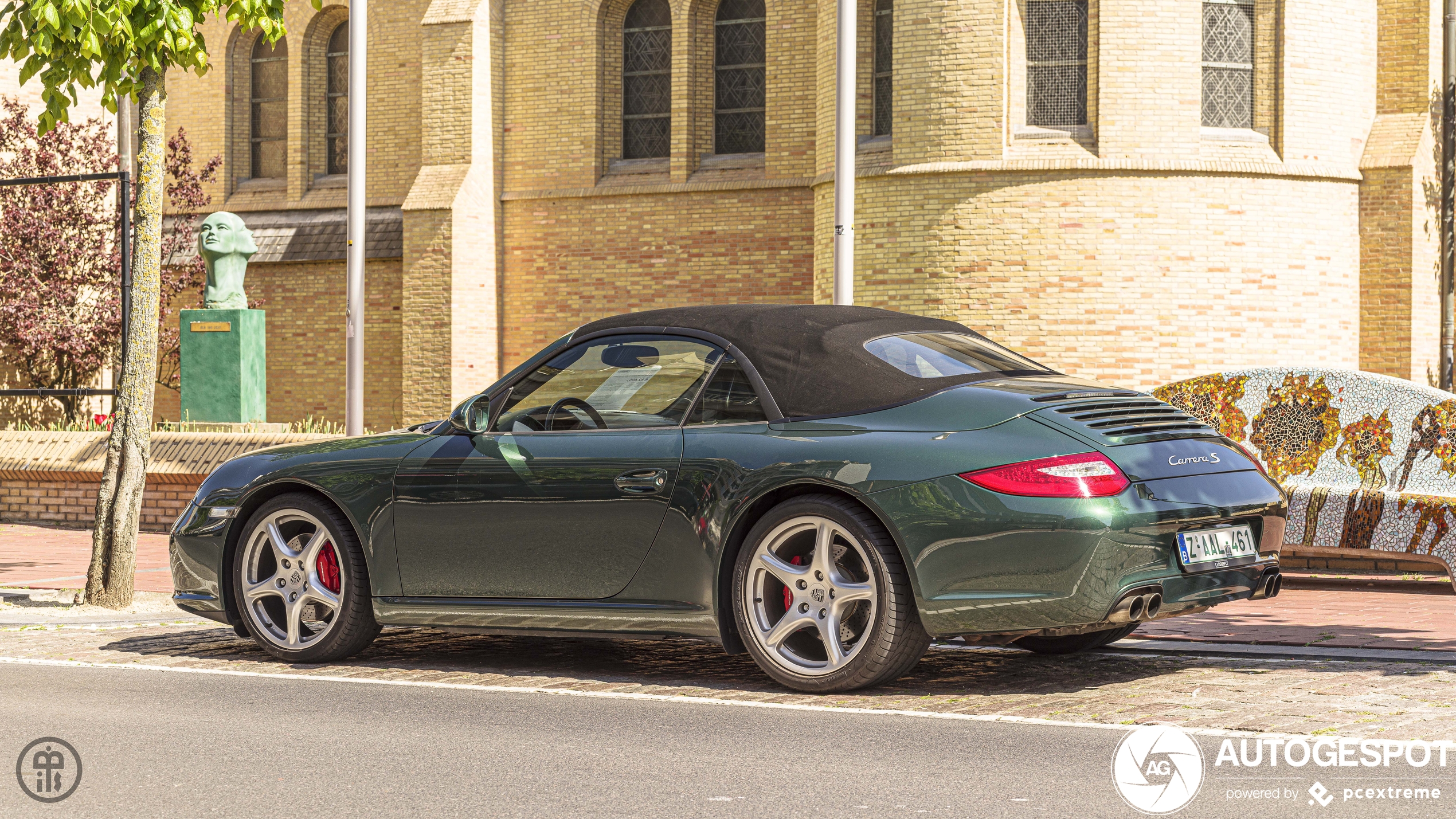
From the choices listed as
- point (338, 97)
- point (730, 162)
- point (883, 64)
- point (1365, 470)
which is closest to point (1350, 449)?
point (1365, 470)

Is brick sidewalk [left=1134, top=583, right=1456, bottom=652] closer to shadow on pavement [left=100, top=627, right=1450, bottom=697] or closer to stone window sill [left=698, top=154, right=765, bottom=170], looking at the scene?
shadow on pavement [left=100, top=627, right=1450, bottom=697]

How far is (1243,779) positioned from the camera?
16.0 ft

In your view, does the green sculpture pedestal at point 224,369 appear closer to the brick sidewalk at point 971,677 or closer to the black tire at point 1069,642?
the brick sidewalk at point 971,677

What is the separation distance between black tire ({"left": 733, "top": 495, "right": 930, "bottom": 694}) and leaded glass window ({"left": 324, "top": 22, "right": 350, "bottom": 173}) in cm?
2254

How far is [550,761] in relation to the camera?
5270mm

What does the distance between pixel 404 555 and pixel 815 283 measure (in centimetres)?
1447

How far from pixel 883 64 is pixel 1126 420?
15.6m

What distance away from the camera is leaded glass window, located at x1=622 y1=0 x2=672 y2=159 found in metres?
25.1

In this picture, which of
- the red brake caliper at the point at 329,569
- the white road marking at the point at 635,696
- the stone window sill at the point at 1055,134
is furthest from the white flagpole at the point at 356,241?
the red brake caliper at the point at 329,569

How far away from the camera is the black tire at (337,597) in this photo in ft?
23.9

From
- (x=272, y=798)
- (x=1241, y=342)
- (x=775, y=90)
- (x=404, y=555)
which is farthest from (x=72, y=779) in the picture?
(x=775, y=90)

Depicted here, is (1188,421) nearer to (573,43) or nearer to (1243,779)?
(1243,779)

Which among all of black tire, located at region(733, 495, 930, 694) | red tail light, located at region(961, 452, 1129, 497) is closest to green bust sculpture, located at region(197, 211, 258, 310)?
black tire, located at region(733, 495, 930, 694)

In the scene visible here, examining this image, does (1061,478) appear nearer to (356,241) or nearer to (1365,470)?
(1365,470)
